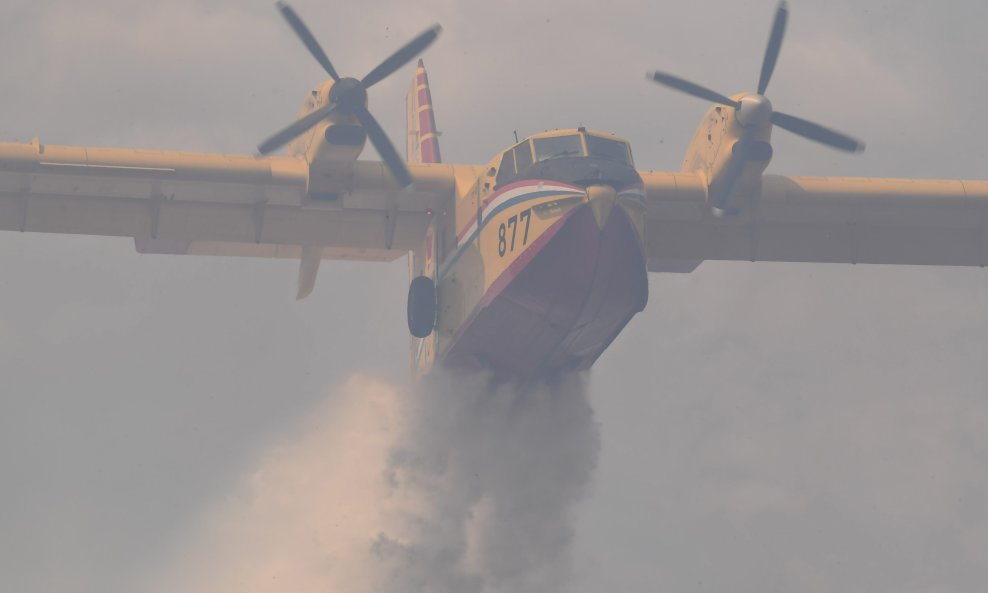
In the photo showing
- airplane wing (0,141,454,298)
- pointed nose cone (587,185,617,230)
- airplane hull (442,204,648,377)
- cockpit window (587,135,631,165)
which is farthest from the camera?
airplane wing (0,141,454,298)

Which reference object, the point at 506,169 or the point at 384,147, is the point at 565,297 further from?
the point at 384,147

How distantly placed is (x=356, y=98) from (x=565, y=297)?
5.00 metres

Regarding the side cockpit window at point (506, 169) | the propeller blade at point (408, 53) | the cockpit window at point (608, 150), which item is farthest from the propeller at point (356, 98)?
the cockpit window at point (608, 150)

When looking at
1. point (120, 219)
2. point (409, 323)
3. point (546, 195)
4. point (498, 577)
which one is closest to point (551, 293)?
point (546, 195)

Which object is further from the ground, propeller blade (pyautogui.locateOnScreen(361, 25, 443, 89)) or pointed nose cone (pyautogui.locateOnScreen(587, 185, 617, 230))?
propeller blade (pyautogui.locateOnScreen(361, 25, 443, 89))

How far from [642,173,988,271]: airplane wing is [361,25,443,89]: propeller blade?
4.53 meters

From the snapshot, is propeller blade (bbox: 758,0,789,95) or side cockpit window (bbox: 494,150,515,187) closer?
side cockpit window (bbox: 494,150,515,187)

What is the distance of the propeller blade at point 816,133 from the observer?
3050 cm

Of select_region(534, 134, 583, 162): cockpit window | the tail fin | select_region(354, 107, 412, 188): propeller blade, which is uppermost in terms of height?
select_region(534, 134, 583, 162): cockpit window

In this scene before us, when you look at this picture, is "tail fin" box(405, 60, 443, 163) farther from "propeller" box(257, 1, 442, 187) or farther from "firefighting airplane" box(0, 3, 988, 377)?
"propeller" box(257, 1, 442, 187)

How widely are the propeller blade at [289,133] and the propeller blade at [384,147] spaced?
655 mm

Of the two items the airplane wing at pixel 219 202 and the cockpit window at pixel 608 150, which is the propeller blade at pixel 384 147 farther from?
the cockpit window at pixel 608 150

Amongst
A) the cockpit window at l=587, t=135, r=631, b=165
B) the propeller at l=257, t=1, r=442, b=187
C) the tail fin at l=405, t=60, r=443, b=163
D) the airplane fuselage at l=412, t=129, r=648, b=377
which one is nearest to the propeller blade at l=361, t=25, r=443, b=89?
the propeller at l=257, t=1, r=442, b=187

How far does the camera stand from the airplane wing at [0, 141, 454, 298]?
95.0 ft
